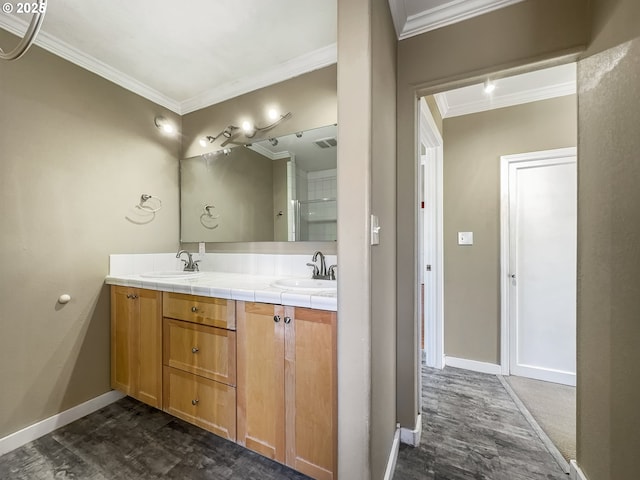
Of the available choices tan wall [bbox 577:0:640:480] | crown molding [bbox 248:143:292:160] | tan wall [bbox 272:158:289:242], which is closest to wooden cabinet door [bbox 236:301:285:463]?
tan wall [bbox 272:158:289:242]

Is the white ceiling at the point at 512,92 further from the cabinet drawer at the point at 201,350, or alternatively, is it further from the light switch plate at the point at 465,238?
the cabinet drawer at the point at 201,350

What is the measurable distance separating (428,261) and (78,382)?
2812mm

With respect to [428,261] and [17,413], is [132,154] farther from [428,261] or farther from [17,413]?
[428,261]

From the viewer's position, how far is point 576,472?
1.25 m

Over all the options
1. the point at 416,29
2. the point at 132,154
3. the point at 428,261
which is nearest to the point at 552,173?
the point at 428,261

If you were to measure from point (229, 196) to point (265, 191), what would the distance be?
398 mm

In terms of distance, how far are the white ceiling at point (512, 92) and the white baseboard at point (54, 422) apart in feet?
11.2

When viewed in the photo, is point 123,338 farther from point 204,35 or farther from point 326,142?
point 204,35

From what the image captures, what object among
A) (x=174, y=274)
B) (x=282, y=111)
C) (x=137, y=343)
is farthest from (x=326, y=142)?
(x=137, y=343)

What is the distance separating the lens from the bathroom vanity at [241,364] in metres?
1.14

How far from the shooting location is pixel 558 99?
218 centimetres

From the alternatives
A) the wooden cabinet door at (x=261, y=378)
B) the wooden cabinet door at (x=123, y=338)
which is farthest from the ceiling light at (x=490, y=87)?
the wooden cabinet door at (x=123, y=338)

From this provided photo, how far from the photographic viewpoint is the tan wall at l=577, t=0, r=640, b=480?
92 cm

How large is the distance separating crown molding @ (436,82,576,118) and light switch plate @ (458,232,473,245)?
1.11 metres
